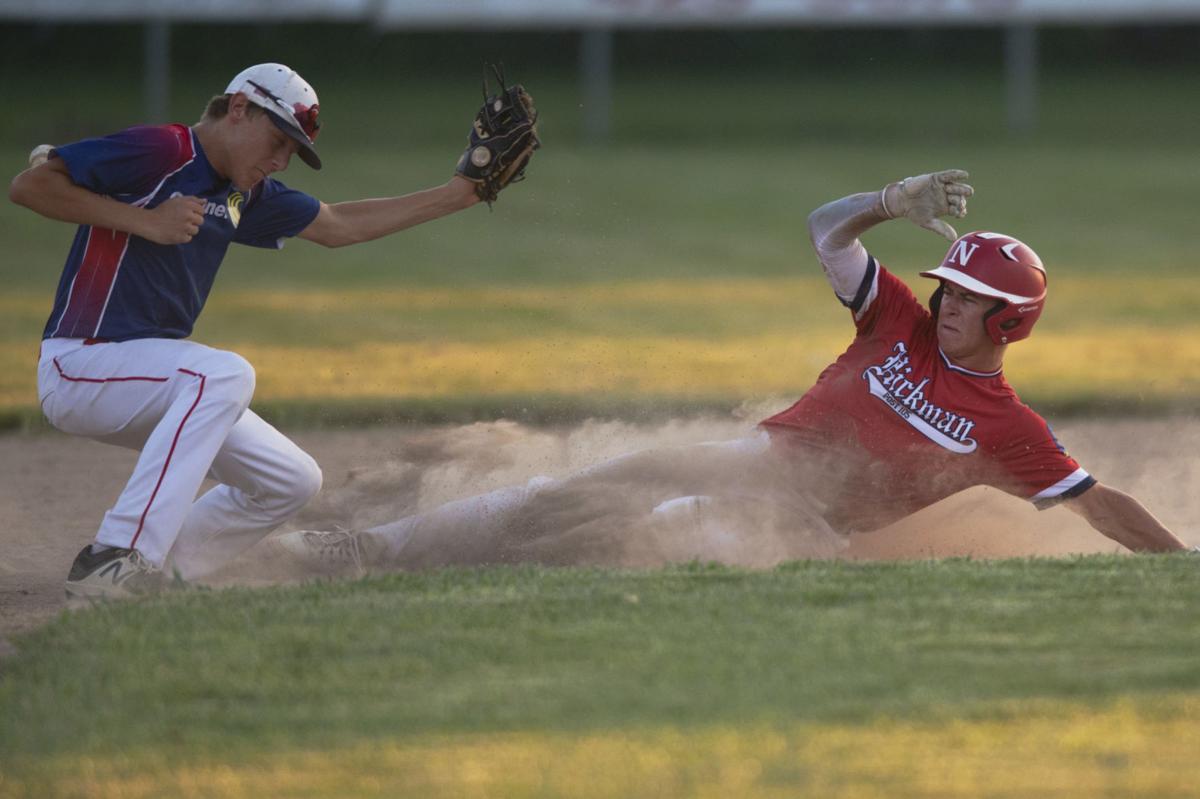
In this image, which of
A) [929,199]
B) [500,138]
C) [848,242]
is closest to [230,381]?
[500,138]

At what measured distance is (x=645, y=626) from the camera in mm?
5098

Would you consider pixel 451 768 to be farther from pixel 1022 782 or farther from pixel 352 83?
pixel 352 83

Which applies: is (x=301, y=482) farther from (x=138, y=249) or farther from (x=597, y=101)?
(x=597, y=101)

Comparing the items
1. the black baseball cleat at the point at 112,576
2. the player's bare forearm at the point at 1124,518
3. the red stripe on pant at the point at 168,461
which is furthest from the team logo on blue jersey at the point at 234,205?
the player's bare forearm at the point at 1124,518

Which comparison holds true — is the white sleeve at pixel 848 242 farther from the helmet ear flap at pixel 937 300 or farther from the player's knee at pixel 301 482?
the player's knee at pixel 301 482

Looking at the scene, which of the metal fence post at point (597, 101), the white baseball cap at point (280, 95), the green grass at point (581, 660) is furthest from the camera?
the metal fence post at point (597, 101)

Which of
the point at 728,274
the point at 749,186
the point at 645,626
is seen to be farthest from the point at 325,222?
the point at 749,186

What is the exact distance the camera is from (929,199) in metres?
6.09

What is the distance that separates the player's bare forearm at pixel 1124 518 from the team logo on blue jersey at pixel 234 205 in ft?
10.5

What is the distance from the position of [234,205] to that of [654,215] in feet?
43.3

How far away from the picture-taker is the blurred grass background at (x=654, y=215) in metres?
11.1

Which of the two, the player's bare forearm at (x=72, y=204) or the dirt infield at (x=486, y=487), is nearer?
the player's bare forearm at (x=72, y=204)

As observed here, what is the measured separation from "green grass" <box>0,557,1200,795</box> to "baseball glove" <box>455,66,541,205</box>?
1.74 m

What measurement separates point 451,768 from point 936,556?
10.3 feet
